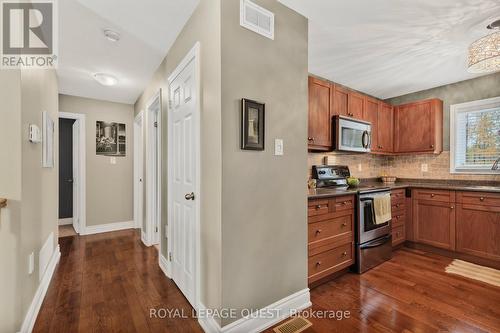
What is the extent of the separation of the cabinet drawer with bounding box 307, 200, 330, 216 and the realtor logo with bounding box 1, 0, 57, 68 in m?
2.40

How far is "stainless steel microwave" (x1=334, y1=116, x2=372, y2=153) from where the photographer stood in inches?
116

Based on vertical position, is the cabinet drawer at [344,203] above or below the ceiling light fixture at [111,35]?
below

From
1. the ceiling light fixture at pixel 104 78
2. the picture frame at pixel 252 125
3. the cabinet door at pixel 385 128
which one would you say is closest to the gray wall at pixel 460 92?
the cabinet door at pixel 385 128

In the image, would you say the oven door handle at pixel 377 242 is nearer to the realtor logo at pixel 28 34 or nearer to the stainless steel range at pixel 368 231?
the stainless steel range at pixel 368 231

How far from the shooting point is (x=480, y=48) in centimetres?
202

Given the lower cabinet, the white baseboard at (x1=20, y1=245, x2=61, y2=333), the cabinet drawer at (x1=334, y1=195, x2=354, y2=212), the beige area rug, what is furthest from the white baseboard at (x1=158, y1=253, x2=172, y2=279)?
the beige area rug

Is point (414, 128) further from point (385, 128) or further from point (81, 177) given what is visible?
point (81, 177)

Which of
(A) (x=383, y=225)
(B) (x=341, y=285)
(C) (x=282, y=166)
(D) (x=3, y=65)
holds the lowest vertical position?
(B) (x=341, y=285)

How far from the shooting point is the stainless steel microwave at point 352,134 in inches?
116

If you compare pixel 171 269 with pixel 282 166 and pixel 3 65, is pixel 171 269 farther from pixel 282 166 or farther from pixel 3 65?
pixel 3 65

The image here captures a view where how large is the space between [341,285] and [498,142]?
3.00 meters

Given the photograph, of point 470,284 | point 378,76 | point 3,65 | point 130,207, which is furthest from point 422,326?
point 130,207

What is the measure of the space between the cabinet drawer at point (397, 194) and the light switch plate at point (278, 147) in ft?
7.15

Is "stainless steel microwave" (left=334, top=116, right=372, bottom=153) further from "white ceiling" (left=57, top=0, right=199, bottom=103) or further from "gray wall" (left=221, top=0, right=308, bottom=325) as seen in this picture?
"white ceiling" (left=57, top=0, right=199, bottom=103)
